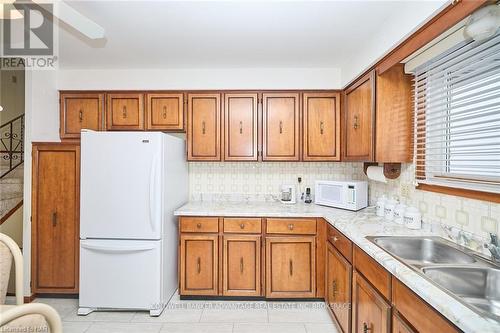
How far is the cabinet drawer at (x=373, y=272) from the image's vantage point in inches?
51.8

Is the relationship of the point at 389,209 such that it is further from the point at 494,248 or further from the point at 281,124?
the point at 281,124

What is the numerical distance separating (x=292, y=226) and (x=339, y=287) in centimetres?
67

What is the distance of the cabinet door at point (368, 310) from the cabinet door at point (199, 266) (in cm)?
133

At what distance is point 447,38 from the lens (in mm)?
1496

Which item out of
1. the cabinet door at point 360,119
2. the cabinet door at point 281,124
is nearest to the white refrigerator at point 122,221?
the cabinet door at point 281,124

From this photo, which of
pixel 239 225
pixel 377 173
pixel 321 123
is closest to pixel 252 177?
pixel 239 225

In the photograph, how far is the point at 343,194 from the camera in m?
2.62

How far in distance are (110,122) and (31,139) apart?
0.73m

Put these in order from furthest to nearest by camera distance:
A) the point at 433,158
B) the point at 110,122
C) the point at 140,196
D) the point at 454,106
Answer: the point at 110,122 → the point at 140,196 → the point at 433,158 → the point at 454,106

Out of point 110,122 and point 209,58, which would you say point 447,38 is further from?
point 110,122

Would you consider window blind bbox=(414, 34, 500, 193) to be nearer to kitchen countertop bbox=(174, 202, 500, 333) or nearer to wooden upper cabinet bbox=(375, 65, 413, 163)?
wooden upper cabinet bbox=(375, 65, 413, 163)

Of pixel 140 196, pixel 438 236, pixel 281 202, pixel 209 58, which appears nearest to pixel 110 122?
pixel 140 196

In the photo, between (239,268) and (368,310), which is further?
(239,268)

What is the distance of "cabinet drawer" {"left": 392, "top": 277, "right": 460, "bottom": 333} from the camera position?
926 millimetres
